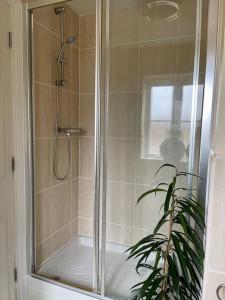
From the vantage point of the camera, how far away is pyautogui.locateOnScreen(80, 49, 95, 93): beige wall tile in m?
2.26

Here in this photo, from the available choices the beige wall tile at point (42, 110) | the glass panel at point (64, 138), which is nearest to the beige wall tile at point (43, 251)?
the glass panel at point (64, 138)

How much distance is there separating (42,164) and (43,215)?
44 centimetres

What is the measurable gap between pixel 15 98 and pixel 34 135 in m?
0.31

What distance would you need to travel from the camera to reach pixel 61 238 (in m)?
2.24

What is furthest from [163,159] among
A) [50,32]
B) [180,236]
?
[50,32]

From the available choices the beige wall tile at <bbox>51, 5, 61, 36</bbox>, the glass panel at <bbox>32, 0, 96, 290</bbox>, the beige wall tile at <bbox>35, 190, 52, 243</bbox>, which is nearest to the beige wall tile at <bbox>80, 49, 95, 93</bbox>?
the glass panel at <bbox>32, 0, 96, 290</bbox>

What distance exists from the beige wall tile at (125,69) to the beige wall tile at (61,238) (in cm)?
141

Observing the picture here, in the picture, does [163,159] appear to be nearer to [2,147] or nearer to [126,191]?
[126,191]

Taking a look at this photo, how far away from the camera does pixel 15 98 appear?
62.8 inches

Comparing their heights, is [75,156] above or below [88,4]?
below

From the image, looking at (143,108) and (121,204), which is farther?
(121,204)

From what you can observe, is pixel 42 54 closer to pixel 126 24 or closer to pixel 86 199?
pixel 126 24

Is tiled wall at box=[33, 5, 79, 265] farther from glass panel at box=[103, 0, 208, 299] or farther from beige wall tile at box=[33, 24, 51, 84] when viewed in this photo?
glass panel at box=[103, 0, 208, 299]

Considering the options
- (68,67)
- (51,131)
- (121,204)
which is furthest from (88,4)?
(121,204)
